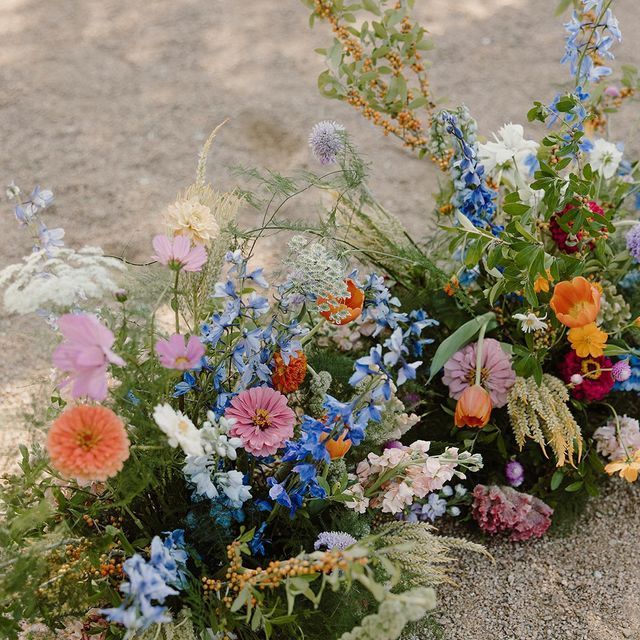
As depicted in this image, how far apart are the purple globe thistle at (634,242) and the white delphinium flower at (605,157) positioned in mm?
287

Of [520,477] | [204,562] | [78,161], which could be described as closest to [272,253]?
[78,161]

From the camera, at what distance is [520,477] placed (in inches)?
68.7

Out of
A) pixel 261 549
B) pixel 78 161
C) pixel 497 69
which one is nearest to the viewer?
pixel 261 549

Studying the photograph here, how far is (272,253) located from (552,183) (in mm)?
1305

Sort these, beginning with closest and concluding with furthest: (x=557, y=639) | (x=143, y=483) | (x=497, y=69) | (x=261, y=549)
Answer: (x=143, y=483) < (x=261, y=549) < (x=557, y=639) < (x=497, y=69)

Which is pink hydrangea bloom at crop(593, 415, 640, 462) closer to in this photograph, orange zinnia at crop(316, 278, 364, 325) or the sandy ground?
orange zinnia at crop(316, 278, 364, 325)

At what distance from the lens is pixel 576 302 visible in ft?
4.89

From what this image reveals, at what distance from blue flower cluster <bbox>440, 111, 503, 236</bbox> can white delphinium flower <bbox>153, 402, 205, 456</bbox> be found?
2.78 ft

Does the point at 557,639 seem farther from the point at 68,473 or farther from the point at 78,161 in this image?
the point at 78,161

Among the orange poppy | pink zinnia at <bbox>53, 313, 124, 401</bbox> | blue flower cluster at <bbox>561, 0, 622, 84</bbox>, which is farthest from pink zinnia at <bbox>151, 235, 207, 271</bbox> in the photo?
blue flower cluster at <bbox>561, 0, 622, 84</bbox>

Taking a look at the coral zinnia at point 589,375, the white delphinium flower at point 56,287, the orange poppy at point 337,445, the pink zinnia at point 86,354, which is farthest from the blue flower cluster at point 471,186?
the pink zinnia at point 86,354

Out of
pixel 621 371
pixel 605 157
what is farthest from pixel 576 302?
pixel 605 157

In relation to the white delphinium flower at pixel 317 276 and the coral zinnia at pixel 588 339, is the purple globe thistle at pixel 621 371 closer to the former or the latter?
the coral zinnia at pixel 588 339

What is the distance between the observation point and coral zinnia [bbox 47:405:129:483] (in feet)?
3.20
